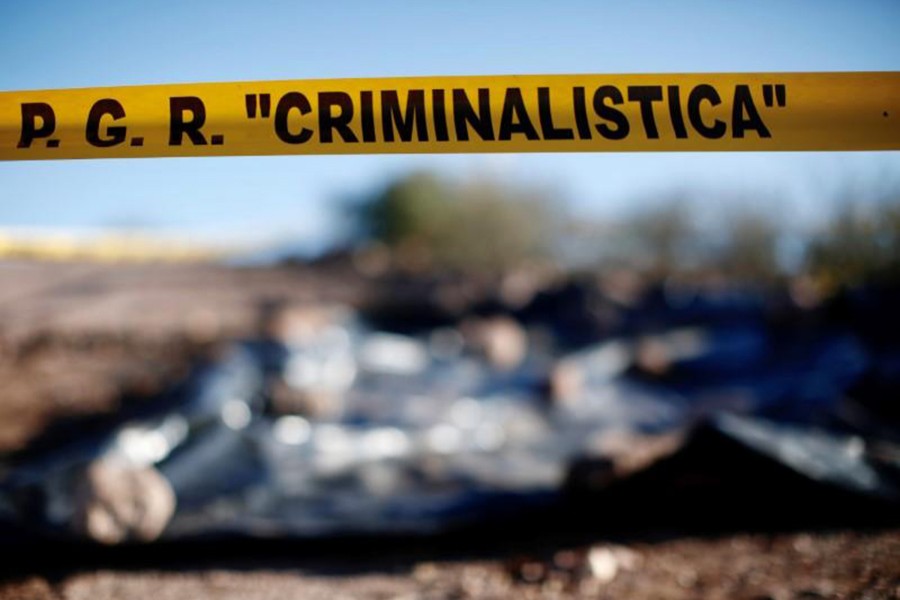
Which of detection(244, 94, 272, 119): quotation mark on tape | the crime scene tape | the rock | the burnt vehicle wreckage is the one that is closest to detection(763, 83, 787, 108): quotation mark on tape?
the crime scene tape

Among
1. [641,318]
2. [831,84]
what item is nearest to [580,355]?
[641,318]

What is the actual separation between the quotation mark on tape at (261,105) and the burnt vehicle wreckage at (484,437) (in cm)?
186

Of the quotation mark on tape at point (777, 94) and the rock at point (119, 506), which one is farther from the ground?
the quotation mark on tape at point (777, 94)

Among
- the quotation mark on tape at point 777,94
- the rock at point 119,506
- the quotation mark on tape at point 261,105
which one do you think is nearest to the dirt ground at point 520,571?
the rock at point 119,506

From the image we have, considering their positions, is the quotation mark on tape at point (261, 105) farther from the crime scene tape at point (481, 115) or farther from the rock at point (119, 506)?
the rock at point (119, 506)

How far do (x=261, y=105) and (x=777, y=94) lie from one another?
182 centimetres

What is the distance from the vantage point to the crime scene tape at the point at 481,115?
2.24 meters

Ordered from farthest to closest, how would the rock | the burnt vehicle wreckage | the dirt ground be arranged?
the burnt vehicle wreckage, the rock, the dirt ground

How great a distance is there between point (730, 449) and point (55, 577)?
311 centimetres

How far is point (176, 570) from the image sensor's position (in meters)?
2.82

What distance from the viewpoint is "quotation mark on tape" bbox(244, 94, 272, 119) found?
2273 millimetres

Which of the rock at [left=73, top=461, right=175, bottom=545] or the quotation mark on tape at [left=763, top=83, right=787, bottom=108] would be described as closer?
the quotation mark on tape at [left=763, top=83, right=787, bottom=108]

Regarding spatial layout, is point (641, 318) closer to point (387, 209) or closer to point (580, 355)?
point (580, 355)

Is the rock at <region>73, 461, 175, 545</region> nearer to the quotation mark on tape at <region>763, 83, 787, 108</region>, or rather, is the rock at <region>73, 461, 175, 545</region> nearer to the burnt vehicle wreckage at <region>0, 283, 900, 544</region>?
the burnt vehicle wreckage at <region>0, 283, 900, 544</region>
